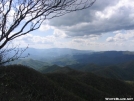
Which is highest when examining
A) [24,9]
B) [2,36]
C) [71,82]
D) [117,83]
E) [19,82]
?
[24,9]

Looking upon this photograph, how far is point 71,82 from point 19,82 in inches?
859

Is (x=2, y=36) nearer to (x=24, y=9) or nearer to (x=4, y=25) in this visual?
(x=4, y=25)

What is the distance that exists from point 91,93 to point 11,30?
148ft

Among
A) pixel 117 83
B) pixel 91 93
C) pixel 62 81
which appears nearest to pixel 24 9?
pixel 91 93

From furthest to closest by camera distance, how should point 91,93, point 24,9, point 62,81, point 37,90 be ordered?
point 62,81 → point 91,93 → point 37,90 → point 24,9

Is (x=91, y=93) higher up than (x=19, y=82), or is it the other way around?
(x=19, y=82)

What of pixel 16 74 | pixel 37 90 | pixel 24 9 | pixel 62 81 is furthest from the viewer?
pixel 62 81

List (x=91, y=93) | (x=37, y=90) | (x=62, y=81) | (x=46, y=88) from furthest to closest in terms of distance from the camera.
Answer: (x=62, y=81) < (x=91, y=93) < (x=46, y=88) < (x=37, y=90)

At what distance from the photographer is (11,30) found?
463 cm

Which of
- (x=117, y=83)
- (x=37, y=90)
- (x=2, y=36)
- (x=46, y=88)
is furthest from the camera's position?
(x=117, y=83)

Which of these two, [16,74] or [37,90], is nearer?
[37,90]

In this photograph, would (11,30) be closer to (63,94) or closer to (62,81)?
(63,94)

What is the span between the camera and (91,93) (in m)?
46.8

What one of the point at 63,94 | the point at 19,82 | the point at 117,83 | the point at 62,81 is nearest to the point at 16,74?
the point at 19,82
